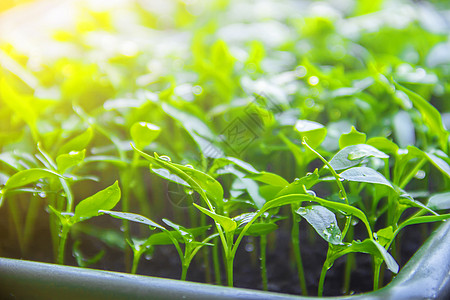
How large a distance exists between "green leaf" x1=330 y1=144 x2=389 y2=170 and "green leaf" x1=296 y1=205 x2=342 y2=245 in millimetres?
48

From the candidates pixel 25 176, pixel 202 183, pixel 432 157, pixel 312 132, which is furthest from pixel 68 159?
pixel 432 157

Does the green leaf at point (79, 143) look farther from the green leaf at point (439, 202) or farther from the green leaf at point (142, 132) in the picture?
the green leaf at point (439, 202)

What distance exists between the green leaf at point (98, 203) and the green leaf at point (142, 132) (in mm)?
81

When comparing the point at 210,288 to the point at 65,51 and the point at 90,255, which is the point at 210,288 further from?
the point at 65,51

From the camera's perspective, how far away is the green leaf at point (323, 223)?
0.40m

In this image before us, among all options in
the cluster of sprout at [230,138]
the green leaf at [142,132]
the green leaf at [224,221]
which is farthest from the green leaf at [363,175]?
the green leaf at [142,132]

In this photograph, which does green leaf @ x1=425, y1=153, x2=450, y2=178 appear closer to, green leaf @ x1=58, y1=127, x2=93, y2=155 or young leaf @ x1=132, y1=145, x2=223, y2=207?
young leaf @ x1=132, y1=145, x2=223, y2=207

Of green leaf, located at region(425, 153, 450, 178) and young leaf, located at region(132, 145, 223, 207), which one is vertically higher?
young leaf, located at region(132, 145, 223, 207)

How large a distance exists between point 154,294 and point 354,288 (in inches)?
13.1

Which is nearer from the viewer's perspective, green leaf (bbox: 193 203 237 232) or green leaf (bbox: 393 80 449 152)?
green leaf (bbox: 193 203 237 232)

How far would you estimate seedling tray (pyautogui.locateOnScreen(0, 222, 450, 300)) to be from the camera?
36 cm

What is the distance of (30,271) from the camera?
0.40 metres

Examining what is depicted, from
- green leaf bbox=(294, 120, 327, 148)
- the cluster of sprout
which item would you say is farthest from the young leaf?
green leaf bbox=(294, 120, 327, 148)

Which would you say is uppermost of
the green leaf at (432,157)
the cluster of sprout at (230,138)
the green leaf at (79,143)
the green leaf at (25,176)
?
the green leaf at (25,176)
